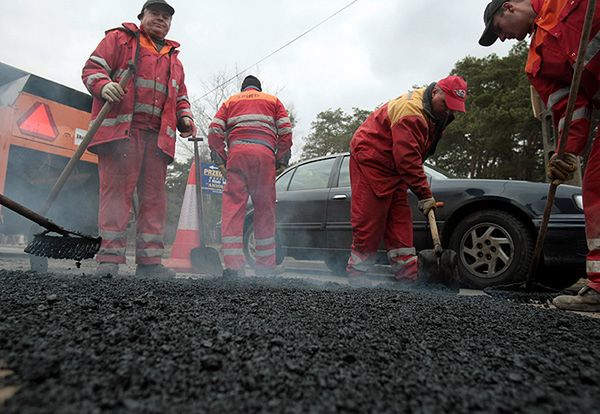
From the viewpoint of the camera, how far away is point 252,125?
3.50 m

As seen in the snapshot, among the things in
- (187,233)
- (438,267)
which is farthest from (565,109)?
(187,233)

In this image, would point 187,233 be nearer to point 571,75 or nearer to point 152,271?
point 152,271

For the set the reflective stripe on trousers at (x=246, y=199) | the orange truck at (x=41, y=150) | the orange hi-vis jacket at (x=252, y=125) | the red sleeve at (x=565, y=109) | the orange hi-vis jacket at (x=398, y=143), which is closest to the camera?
the red sleeve at (x=565, y=109)

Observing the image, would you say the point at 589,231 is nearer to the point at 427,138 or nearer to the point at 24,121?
the point at 427,138

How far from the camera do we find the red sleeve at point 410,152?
2.89m

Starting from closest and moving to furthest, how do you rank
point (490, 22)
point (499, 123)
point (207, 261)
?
point (490, 22) < point (207, 261) < point (499, 123)

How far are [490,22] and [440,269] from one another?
5.55ft

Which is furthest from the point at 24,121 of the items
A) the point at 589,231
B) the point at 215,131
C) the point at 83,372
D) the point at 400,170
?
the point at 589,231

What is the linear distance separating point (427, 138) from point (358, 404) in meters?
2.77

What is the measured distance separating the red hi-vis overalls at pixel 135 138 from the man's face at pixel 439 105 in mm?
2093

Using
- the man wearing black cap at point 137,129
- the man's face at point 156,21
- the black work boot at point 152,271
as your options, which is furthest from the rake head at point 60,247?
the man's face at point 156,21

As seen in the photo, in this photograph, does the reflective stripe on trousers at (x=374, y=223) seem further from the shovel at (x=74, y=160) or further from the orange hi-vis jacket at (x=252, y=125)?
the shovel at (x=74, y=160)

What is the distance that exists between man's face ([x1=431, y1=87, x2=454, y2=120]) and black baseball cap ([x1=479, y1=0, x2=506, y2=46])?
0.44 m

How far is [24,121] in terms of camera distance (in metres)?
3.96
